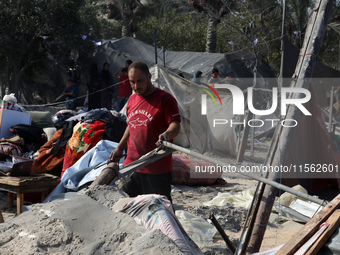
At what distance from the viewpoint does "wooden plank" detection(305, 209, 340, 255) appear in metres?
2.42

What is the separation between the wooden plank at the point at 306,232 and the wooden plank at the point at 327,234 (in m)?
0.06

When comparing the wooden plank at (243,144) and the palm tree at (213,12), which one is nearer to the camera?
the wooden plank at (243,144)

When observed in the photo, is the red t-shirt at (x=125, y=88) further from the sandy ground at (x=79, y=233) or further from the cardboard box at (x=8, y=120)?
the sandy ground at (x=79, y=233)

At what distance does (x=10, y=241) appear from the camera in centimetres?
281

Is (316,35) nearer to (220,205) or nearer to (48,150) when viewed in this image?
(220,205)

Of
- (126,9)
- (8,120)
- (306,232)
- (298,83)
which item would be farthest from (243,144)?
(126,9)

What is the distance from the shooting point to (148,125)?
4.05m

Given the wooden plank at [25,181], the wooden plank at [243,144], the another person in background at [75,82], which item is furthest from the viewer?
the another person in background at [75,82]

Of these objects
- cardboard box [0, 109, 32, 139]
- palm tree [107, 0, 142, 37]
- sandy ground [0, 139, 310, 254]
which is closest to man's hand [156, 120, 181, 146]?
sandy ground [0, 139, 310, 254]

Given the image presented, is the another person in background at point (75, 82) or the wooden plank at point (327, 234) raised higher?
the another person in background at point (75, 82)

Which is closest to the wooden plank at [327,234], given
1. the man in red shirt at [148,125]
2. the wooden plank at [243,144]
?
the man in red shirt at [148,125]

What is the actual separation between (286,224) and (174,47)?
24.6 meters

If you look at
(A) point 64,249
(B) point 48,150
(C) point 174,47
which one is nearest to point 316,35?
(A) point 64,249

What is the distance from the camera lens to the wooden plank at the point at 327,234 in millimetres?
2418
